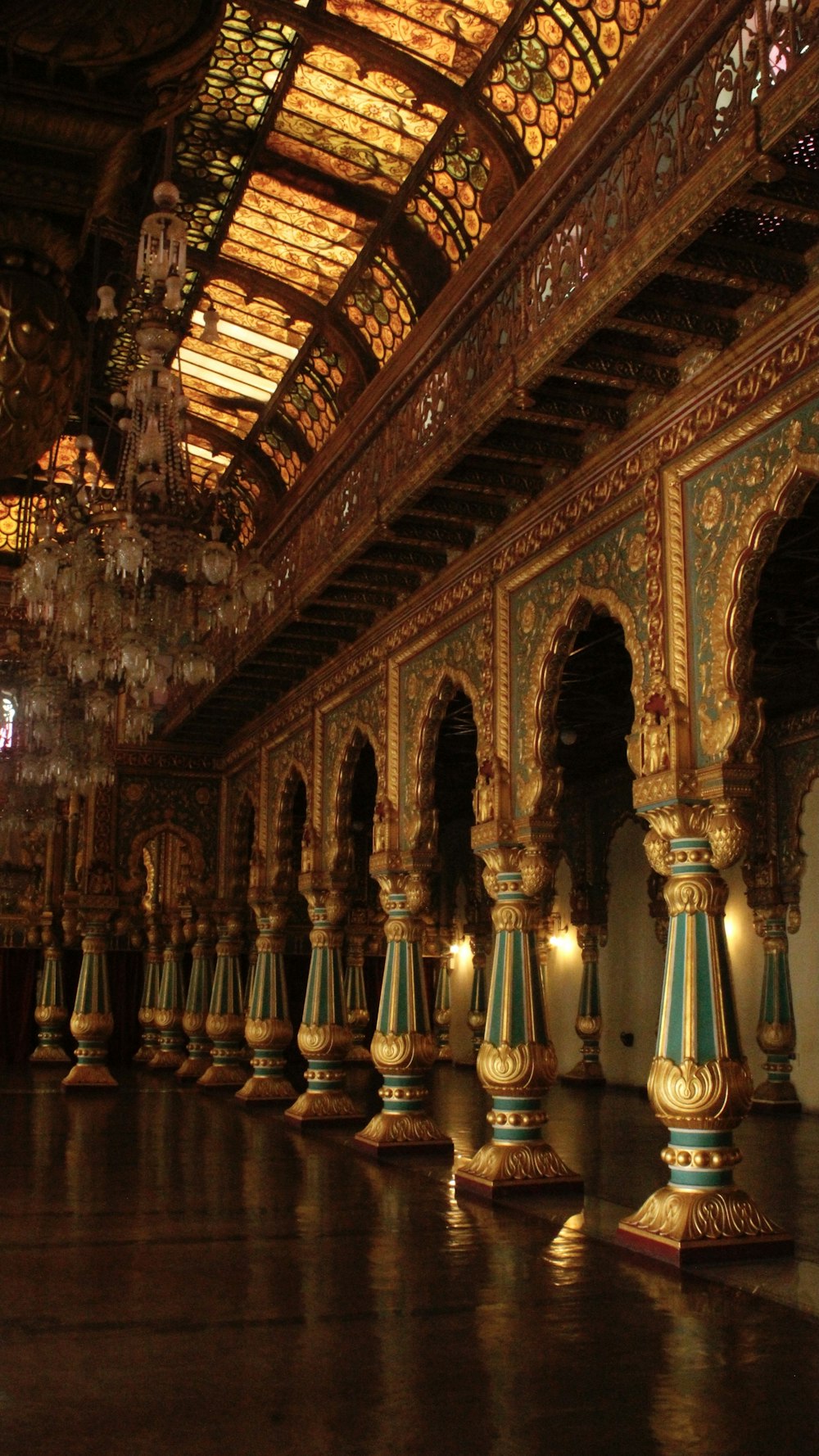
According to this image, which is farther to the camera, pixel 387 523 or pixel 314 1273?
pixel 387 523

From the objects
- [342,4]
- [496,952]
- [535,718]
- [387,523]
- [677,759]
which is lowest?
[496,952]

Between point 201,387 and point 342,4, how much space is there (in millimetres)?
5788

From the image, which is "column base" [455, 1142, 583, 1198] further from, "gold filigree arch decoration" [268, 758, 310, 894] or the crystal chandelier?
"gold filigree arch decoration" [268, 758, 310, 894]

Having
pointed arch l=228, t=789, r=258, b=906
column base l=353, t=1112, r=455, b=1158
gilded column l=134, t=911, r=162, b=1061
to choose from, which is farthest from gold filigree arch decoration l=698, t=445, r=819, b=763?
gilded column l=134, t=911, r=162, b=1061

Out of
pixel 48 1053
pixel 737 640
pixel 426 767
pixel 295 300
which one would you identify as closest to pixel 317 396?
pixel 295 300

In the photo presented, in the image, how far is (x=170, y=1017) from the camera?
65.8 ft

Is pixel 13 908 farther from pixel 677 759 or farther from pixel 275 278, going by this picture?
pixel 677 759

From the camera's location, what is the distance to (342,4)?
8.43 m

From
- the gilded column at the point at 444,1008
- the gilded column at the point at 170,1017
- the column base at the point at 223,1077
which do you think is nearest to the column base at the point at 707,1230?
the column base at the point at 223,1077

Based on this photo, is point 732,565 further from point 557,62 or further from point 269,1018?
point 269,1018

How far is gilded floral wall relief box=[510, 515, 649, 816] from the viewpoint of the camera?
759 cm

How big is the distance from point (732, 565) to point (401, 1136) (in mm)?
5829

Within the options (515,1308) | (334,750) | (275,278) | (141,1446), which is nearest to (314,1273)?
(515,1308)

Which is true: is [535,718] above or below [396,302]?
below
